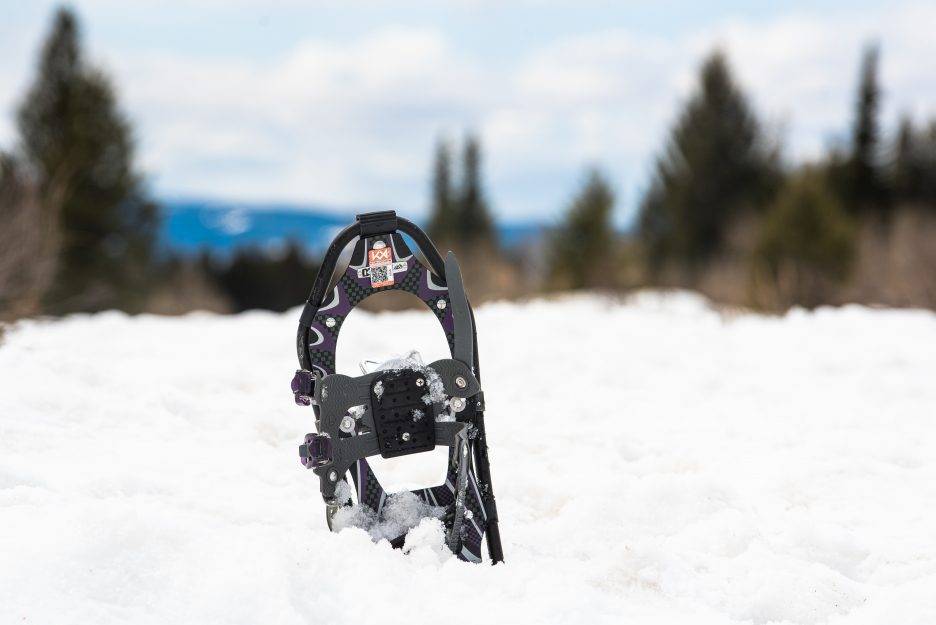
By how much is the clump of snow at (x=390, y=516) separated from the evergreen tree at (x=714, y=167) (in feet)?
99.2

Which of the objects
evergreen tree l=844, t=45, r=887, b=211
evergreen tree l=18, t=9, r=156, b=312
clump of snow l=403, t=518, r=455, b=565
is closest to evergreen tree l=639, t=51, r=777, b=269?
evergreen tree l=844, t=45, r=887, b=211

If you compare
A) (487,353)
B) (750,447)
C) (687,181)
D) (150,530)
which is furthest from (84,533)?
(687,181)

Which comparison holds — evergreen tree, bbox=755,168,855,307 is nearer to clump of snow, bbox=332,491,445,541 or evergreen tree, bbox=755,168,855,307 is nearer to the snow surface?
the snow surface

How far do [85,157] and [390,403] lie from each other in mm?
24697

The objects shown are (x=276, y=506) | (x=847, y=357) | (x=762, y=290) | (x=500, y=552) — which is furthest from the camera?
(x=762, y=290)

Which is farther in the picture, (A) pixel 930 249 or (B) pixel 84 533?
(A) pixel 930 249

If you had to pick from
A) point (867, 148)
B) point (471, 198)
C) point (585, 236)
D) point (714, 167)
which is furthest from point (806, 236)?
point (471, 198)

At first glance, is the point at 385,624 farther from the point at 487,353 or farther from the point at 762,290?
the point at 762,290

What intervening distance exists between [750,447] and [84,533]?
3.64 meters

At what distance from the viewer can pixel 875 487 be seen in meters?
4.27

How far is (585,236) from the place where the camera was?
26703mm

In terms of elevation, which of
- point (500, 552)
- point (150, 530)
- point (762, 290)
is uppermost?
point (150, 530)

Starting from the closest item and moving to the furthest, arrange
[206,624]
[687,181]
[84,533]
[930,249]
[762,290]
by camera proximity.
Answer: [206,624] → [84,533] → [930,249] → [762,290] → [687,181]

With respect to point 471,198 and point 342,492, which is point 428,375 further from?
point 471,198
